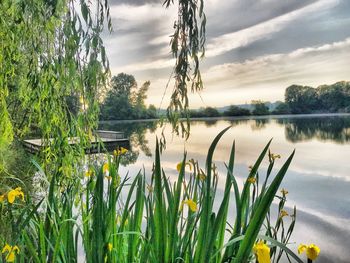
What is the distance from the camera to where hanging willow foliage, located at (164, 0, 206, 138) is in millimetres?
1546

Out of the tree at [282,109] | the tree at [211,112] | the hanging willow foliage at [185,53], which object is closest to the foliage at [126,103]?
the tree at [211,112]

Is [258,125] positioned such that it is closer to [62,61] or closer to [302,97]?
[302,97]

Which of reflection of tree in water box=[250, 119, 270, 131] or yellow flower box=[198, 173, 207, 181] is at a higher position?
yellow flower box=[198, 173, 207, 181]

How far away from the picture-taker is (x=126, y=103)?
17250mm

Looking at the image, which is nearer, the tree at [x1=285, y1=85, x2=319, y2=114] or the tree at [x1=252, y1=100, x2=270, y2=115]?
the tree at [x1=252, y1=100, x2=270, y2=115]

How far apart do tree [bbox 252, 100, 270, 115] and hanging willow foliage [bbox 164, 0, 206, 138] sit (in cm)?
1915

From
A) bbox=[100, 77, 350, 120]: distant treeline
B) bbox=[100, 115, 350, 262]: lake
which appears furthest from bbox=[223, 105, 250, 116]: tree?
bbox=[100, 115, 350, 262]: lake

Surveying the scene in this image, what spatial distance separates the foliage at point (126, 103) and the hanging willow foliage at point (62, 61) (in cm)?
1211

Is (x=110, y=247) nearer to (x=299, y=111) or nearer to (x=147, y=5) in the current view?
(x=147, y=5)

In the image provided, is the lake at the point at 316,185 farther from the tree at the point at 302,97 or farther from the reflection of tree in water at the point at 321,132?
the tree at the point at 302,97

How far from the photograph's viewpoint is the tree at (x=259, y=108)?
812 inches

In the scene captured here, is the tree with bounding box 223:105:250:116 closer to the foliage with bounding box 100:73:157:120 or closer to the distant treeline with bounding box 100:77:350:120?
the distant treeline with bounding box 100:77:350:120

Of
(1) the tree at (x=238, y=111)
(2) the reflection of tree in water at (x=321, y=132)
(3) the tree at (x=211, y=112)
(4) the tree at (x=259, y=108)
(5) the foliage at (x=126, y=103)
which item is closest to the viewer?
(3) the tree at (x=211, y=112)

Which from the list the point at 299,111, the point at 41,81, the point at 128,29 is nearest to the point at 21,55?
the point at 41,81
